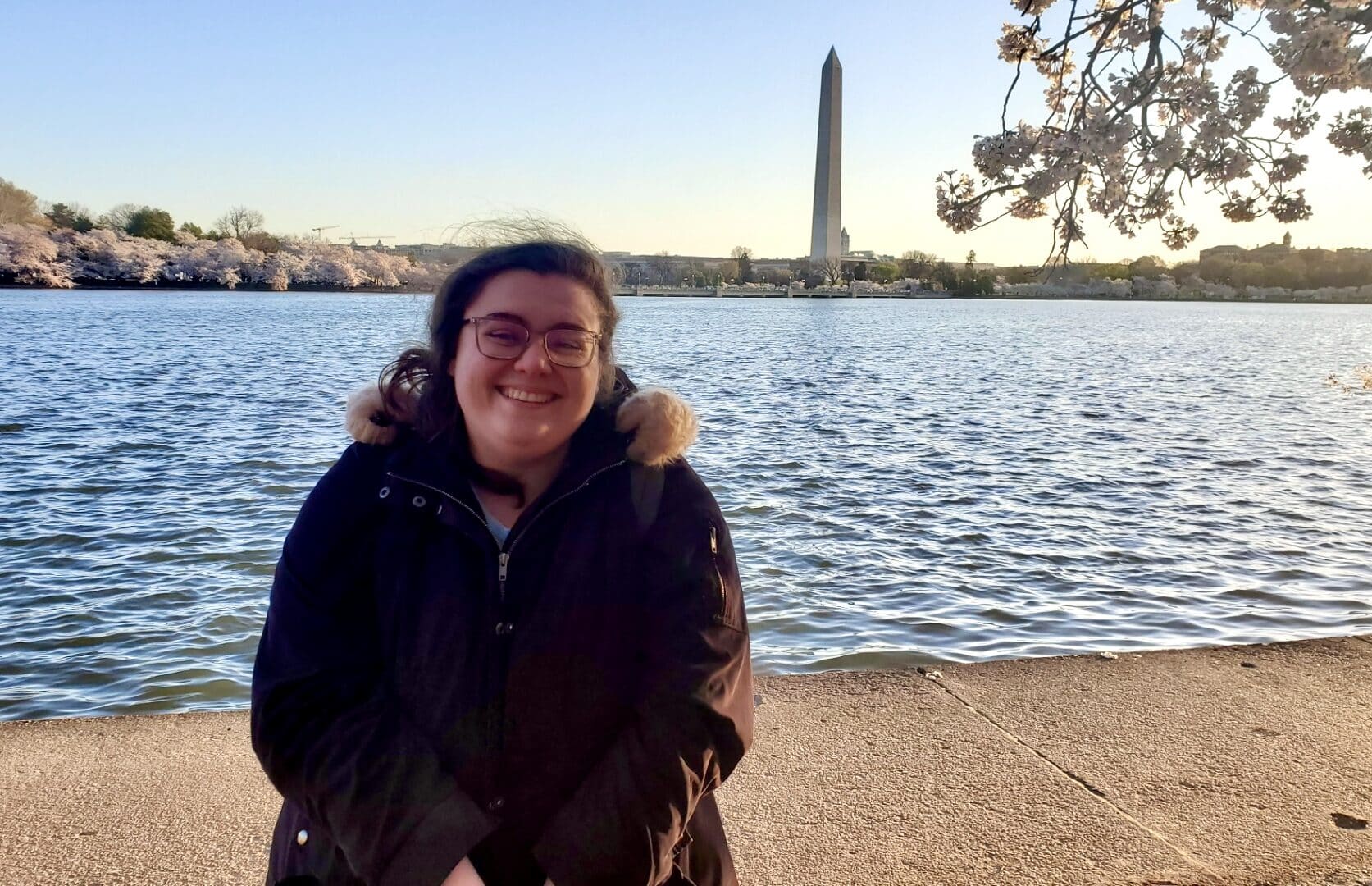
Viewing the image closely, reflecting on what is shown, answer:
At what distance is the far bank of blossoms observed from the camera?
83562mm

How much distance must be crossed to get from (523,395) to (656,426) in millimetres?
243

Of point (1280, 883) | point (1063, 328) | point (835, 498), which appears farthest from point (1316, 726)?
point (1063, 328)

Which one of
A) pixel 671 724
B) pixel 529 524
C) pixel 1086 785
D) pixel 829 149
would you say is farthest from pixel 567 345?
pixel 829 149

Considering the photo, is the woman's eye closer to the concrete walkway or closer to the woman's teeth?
the woman's teeth

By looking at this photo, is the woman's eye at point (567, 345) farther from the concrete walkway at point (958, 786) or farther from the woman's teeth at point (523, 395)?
the concrete walkway at point (958, 786)

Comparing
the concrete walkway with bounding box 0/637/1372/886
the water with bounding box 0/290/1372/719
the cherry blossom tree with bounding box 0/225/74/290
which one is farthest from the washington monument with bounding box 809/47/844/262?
the concrete walkway with bounding box 0/637/1372/886

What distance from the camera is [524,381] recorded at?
196 cm

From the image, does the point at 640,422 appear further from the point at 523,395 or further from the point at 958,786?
the point at 958,786

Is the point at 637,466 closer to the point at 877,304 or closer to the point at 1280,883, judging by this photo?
the point at 1280,883

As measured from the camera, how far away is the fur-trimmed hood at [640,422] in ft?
6.42

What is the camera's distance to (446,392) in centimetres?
210

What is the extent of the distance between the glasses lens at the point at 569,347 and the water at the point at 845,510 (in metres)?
0.50

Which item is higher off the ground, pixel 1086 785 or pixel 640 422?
pixel 640 422

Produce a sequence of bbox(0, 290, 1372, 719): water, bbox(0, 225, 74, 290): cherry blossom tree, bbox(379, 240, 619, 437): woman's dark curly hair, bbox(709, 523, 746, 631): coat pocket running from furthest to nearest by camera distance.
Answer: bbox(0, 225, 74, 290): cherry blossom tree → bbox(0, 290, 1372, 719): water → bbox(379, 240, 619, 437): woman's dark curly hair → bbox(709, 523, 746, 631): coat pocket
